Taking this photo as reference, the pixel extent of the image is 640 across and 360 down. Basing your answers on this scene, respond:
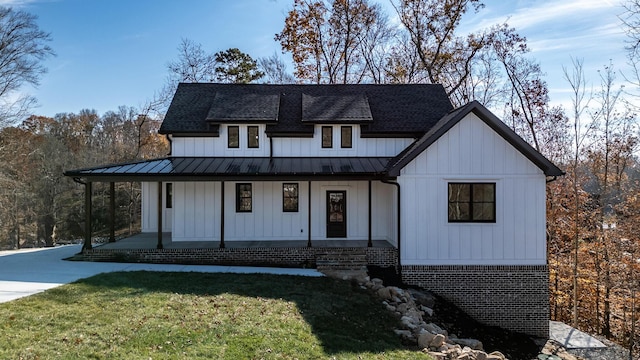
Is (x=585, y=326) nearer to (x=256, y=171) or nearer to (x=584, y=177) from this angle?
(x=584, y=177)

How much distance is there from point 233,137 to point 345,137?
4466mm

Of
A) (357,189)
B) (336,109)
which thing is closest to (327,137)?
(336,109)

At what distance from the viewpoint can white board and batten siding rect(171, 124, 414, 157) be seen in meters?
15.0

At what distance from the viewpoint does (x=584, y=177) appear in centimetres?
1864

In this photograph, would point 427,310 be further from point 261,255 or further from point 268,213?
point 268,213

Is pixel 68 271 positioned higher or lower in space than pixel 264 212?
Answer: lower

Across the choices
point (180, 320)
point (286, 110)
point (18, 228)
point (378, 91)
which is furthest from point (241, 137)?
point (18, 228)

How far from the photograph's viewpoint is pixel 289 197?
14523 millimetres

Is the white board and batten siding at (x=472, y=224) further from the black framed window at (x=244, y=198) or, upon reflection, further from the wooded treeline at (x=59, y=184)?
the wooded treeline at (x=59, y=184)

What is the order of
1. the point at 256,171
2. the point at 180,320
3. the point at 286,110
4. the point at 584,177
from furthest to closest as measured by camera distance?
the point at 584,177
the point at 286,110
the point at 256,171
the point at 180,320

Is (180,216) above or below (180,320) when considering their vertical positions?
above

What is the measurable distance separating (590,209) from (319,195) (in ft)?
46.5

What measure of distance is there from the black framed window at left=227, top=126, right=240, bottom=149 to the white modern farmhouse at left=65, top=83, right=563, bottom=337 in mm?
55

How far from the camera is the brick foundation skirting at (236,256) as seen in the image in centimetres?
1243
